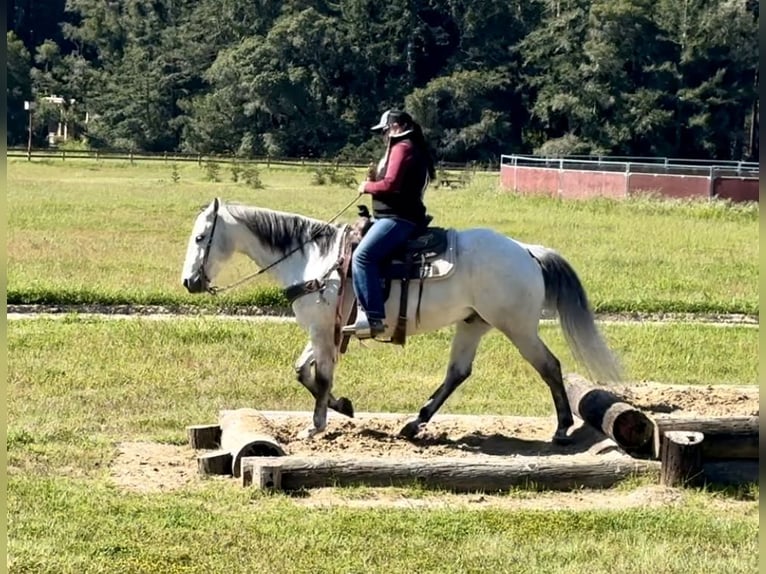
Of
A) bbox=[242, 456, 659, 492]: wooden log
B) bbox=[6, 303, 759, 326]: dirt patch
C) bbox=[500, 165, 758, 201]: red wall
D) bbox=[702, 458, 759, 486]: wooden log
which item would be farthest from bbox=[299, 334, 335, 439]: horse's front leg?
bbox=[500, 165, 758, 201]: red wall

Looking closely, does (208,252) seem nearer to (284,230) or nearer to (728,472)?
(284,230)

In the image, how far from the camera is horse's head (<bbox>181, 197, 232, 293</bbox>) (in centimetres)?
955

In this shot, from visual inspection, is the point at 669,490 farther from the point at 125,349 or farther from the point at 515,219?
the point at 515,219

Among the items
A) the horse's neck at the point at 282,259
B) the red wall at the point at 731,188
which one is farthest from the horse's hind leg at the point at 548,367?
the red wall at the point at 731,188

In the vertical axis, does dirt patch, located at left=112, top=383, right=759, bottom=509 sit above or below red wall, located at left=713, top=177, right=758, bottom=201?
below

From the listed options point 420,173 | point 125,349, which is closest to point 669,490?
point 420,173

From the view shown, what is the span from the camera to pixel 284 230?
9859 mm

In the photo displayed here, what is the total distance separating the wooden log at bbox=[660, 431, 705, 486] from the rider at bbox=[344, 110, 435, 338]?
241 cm

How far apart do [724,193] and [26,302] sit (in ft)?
91.4

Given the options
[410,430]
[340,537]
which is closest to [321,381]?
[410,430]

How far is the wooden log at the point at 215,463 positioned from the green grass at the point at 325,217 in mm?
1868

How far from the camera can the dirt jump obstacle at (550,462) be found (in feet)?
27.2

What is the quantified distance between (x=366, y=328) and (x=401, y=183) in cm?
117

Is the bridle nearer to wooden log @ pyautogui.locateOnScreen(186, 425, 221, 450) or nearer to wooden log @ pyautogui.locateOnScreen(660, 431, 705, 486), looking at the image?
wooden log @ pyautogui.locateOnScreen(186, 425, 221, 450)
